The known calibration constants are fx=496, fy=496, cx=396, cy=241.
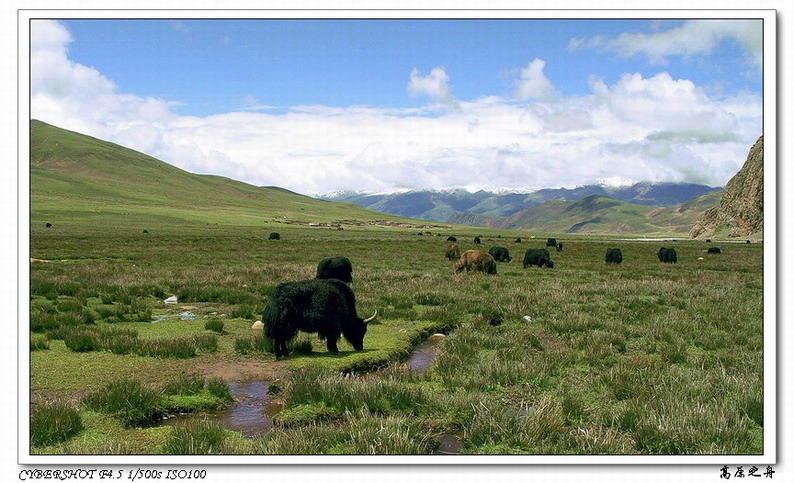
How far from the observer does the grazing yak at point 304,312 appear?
31.0 feet

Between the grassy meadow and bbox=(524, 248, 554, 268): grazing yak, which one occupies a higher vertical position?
bbox=(524, 248, 554, 268): grazing yak

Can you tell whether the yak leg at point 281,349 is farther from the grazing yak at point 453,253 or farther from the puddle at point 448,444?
the grazing yak at point 453,253

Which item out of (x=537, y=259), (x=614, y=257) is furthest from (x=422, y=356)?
(x=614, y=257)

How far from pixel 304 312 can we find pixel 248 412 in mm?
2715

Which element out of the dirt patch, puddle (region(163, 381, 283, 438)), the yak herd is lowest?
puddle (region(163, 381, 283, 438))

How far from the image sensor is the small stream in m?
6.46

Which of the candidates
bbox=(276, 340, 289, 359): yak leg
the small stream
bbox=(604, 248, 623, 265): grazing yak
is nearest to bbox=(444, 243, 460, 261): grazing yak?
bbox=(604, 248, 623, 265): grazing yak

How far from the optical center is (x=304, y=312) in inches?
373

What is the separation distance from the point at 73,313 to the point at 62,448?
9.48m

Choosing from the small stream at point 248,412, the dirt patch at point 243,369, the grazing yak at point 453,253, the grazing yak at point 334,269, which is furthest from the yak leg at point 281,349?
the grazing yak at point 453,253

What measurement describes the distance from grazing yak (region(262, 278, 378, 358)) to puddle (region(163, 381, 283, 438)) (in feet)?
5.25

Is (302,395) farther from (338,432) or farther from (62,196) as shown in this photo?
(62,196)

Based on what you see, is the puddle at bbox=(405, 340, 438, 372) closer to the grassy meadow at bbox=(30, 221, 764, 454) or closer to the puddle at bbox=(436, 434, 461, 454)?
the grassy meadow at bbox=(30, 221, 764, 454)
